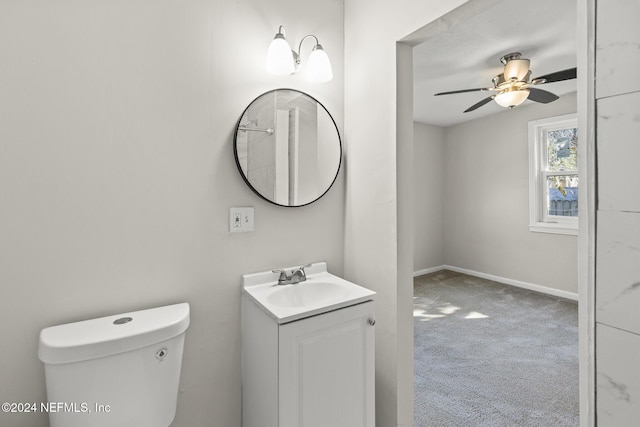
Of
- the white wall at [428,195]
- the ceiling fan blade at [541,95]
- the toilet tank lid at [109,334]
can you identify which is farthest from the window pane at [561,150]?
the toilet tank lid at [109,334]

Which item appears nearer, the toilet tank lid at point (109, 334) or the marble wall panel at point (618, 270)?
the marble wall panel at point (618, 270)

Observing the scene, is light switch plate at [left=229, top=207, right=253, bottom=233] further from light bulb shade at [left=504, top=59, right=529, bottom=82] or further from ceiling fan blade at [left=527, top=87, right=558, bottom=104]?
ceiling fan blade at [left=527, top=87, right=558, bottom=104]

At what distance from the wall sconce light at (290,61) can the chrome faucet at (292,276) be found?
955 mm

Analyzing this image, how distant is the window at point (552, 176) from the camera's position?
3.65 m

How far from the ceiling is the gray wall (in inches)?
31.3

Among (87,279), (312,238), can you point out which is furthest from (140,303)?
(312,238)

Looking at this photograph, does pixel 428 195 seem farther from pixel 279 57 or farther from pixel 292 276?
pixel 279 57

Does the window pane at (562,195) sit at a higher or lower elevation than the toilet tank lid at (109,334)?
higher

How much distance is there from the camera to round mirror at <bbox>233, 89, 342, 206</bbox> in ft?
4.70

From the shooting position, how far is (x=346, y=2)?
5.60 feet

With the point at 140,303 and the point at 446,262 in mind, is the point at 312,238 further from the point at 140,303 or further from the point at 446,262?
the point at 446,262

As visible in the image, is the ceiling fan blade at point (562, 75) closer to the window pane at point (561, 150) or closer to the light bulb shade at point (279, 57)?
the window pane at point (561, 150)

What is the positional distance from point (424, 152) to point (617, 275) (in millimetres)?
4283

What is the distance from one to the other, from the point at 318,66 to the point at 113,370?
1.49 metres
